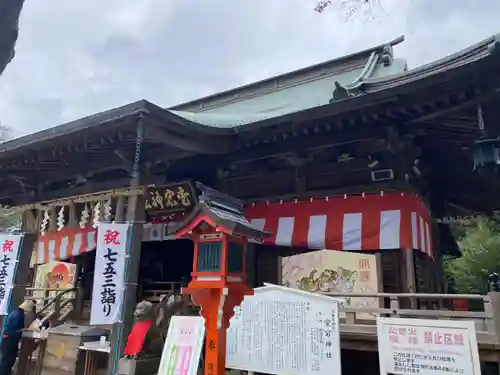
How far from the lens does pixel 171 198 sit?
747cm

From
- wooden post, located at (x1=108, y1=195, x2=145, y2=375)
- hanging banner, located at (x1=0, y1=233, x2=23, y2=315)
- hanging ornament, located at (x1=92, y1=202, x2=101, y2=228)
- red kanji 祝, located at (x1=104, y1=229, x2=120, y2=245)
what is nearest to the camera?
wooden post, located at (x1=108, y1=195, x2=145, y2=375)

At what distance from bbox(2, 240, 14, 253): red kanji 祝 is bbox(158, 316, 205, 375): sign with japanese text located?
470cm

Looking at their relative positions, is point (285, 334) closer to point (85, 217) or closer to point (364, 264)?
point (364, 264)

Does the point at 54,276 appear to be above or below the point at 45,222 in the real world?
below

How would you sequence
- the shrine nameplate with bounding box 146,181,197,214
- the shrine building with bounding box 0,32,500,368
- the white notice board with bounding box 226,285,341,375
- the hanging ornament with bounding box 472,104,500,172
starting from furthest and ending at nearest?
1. the shrine nameplate with bounding box 146,181,197,214
2. the shrine building with bounding box 0,32,500,368
3. the white notice board with bounding box 226,285,341,375
4. the hanging ornament with bounding box 472,104,500,172

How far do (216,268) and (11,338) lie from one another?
5.25m

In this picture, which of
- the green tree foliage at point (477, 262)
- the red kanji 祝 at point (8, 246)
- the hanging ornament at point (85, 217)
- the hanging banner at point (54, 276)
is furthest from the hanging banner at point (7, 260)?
the green tree foliage at point (477, 262)

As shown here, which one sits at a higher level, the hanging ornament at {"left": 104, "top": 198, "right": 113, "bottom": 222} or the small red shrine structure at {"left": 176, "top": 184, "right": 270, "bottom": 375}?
the hanging ornament at {"left": 104, "top": 198, "right": 113, "bottom": 222}

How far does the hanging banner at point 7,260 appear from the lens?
804cm

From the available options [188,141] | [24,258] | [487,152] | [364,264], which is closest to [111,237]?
[188,141]

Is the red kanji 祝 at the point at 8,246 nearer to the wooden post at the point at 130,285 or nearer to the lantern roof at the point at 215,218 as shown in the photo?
the wooden post at the point at 130,285

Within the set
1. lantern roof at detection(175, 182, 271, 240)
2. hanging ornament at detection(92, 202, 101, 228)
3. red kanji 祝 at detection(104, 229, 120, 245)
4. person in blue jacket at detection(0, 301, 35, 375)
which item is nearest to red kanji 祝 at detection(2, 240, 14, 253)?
person in blue jacket at detection(0, 301, 35, 375)

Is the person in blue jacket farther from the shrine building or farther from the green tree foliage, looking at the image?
the green tree foliage

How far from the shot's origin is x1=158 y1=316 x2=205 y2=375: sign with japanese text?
17.0 ft
